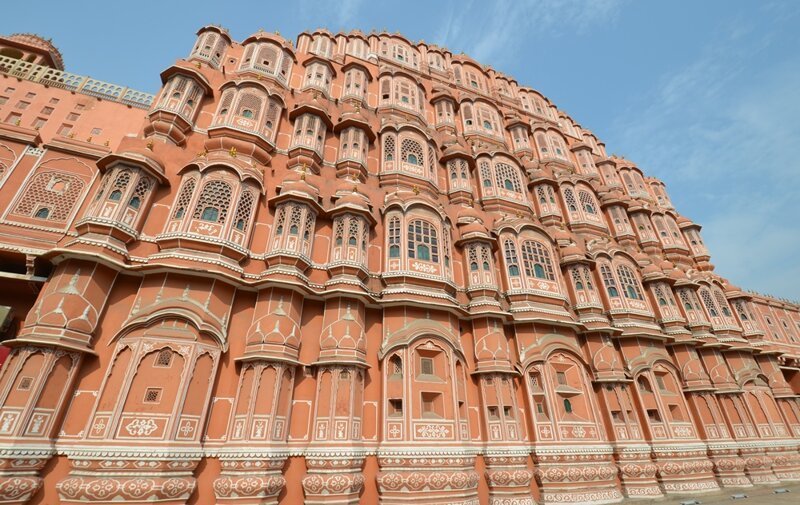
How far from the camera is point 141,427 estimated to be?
8469 mm

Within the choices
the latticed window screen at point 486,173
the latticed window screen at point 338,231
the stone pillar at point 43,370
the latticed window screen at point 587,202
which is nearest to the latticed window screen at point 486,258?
the latticed window screen at point 486,173

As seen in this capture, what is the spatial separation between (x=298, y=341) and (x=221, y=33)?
17816mm

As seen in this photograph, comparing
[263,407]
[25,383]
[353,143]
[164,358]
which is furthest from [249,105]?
[263,407]

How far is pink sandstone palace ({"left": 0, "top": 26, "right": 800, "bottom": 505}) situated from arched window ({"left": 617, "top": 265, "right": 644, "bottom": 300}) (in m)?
0.18

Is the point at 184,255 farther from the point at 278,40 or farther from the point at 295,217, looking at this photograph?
the point at 278,40

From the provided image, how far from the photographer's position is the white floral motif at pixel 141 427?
8370 millimetres

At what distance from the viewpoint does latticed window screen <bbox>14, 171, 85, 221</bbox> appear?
1162 centimetres

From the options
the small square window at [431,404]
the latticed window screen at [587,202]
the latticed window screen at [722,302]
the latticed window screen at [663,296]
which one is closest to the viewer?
the small square window at [431,404]

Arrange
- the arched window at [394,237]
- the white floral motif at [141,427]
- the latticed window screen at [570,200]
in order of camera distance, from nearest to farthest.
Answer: the white floral motif at [141,427] < the arched window at [394,237] < the latticed window screen at [570,200]

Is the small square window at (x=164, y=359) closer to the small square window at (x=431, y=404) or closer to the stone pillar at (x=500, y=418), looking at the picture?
the small square window at (x=431, y=404)

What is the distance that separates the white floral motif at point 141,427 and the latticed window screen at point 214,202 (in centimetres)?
603

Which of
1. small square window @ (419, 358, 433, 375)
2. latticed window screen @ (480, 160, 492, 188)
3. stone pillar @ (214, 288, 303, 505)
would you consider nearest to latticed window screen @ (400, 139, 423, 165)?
latticed window screen @ (480, 160, 492, 188)

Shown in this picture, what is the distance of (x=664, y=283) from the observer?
1959 cm

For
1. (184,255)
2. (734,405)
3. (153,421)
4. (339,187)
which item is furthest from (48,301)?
(734,405)
